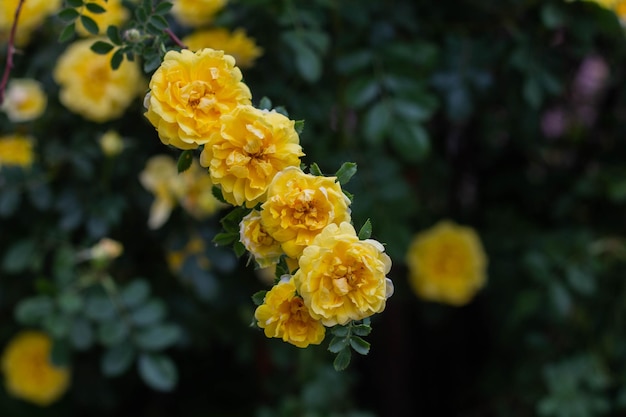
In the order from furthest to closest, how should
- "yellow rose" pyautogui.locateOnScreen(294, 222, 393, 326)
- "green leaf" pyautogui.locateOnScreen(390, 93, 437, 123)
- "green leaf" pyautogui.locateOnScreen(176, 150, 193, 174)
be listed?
1. "green leaf" pyautogui.locateOnScreen(390, 93, 437, 123)
2. "green leaf" pyautogui.locateOnScreen(176, 150, 193, 174)
3. "yellow rose" pyautogui.locateOnScreen(294, 222, 393, 326)

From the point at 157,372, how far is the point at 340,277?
2.48 feet

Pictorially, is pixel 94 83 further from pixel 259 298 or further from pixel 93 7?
pixel 259 298

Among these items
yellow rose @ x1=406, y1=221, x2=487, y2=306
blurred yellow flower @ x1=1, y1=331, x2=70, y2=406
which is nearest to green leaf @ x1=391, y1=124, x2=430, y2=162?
yellow rose @ x1=406, y1=221, x2=487, y2=306

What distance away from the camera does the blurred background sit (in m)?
1.30

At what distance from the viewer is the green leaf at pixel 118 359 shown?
1.26 metres

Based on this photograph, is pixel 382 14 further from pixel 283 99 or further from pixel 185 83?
pixel 185 83

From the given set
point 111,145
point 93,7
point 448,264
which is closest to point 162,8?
point 93,7

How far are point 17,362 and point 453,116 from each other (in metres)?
0.97

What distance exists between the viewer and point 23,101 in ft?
4.22

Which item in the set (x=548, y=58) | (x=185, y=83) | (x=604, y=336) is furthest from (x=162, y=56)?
(x=604, y=336)

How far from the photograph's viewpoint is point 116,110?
1.30 meters

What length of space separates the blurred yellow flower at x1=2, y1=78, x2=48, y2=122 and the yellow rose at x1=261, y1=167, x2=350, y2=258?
80cm

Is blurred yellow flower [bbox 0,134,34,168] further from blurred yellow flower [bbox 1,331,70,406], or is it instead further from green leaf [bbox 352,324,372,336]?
green leaf [bbox 352,324,372,336]

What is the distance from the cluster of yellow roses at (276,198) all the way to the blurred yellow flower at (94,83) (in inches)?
25.2
